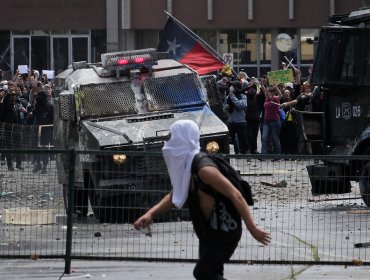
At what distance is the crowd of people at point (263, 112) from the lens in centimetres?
2530

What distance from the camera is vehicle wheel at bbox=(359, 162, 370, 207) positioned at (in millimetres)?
10741

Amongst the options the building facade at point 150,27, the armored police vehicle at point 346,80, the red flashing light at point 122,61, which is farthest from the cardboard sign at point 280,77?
the building facade at point 150,27

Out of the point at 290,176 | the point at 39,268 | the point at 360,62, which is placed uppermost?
the point at 360,62

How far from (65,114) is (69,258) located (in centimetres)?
497

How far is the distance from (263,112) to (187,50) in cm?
591

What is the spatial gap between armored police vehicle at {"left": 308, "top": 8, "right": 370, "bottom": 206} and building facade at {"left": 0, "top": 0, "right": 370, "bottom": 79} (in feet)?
94.7

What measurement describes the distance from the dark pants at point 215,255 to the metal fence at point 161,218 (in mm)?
2997

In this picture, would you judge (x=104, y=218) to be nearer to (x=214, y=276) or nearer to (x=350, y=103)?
(x=214, y=276)

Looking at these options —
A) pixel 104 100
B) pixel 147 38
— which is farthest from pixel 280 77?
pixel 147 38

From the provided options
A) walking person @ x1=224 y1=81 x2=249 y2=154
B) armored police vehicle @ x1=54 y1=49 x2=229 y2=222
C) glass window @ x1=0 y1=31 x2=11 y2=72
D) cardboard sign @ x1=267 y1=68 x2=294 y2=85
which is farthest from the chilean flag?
glass window @ x1=0 y1=31 x2=11 y2=72

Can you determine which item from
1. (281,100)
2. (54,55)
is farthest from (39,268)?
(54,55)

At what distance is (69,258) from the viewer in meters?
10.8

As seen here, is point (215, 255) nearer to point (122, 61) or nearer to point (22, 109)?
point (122, 61)

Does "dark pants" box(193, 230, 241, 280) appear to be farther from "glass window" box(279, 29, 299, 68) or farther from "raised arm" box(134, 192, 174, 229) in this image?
"glass window" box(279, 29, 299, 68)
